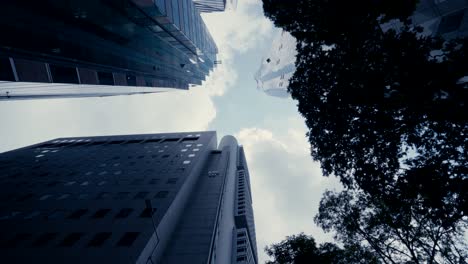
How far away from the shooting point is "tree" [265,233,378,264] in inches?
593

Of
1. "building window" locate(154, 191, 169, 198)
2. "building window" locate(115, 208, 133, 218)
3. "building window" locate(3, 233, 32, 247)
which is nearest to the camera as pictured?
"building window" locate(3, 233, 32, 247)

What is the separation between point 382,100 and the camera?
11.2 m

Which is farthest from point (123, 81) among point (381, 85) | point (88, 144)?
point (88, 144)

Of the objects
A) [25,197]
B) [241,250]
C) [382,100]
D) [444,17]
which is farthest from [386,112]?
[241,250]

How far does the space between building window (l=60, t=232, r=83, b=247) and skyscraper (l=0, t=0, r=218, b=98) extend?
521 inches

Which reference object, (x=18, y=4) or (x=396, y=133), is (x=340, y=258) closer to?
(x=396, y=133)

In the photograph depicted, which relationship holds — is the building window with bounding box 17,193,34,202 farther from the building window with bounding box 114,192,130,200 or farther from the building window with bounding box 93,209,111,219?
the building window with bounding box 93,209,111,219

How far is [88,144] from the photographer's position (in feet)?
172

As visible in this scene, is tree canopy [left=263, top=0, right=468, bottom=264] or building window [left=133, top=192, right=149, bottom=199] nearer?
tree canopy [left=263, top=0, right=468, bottom=264]

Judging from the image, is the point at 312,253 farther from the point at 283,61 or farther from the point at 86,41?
the point at 283,61

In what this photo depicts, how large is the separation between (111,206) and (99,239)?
17.4ft

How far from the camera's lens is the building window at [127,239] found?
17592 millimetres

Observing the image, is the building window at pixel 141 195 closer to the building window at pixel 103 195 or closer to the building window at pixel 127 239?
the building window at pixel 103 195

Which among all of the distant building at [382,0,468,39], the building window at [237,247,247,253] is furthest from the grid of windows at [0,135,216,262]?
the distant building at [382,0,468,39]
